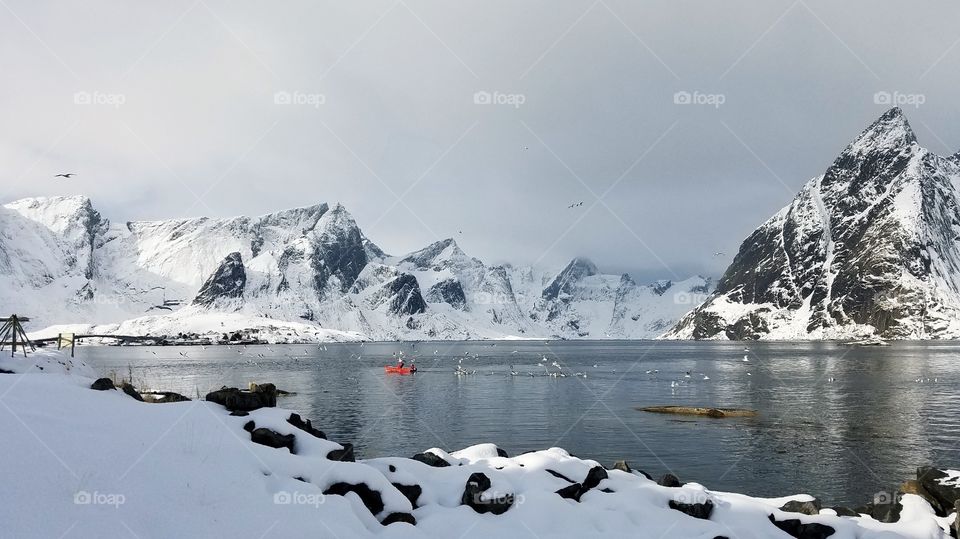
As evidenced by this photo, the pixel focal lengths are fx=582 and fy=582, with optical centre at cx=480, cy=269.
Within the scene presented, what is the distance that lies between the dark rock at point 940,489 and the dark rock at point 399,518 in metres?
16.8

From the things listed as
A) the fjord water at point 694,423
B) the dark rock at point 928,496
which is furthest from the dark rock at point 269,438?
the dark rock at point 928,496

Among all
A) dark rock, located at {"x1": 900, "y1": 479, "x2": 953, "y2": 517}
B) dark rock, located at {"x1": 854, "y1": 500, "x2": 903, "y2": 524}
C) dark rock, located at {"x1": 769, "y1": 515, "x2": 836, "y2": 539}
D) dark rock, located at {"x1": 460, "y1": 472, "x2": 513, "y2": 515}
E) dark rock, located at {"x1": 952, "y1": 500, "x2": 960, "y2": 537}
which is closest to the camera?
dark rock, located at {"x1": 460, "y1": 472, "x2": 513, "y2": 515}

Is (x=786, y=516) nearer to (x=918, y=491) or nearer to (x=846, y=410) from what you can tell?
(x=918, y=491)

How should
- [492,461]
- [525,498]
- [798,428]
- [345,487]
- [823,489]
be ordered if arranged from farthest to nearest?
[798,428] → [823,489] → [492,461] → [525,498] → [345,487]

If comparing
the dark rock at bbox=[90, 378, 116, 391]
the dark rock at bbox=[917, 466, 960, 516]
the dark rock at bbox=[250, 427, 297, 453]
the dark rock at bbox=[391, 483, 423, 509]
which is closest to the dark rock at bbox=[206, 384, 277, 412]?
the dark rock at bbox=[250, 427, 297, 453]

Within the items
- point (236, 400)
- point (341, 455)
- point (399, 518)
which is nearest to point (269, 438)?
point (341, 455)

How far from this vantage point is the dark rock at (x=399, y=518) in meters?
13.6

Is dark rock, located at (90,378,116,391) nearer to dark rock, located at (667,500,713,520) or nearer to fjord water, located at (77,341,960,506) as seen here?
dark rock, located at (667,500,713,520)

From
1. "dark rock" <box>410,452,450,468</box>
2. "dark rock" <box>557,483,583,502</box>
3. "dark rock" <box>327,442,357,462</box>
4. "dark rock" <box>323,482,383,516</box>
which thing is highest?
"dark rock" <box>327,442,357,462</box>

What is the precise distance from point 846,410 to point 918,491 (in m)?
38.6

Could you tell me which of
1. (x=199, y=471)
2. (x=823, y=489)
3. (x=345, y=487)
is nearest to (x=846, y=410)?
(x=823, y=489)

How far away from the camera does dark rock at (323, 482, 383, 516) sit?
14117 mm

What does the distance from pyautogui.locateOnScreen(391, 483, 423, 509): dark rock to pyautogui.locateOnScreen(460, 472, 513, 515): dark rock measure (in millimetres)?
1208

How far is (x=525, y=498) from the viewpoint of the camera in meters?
15.9
